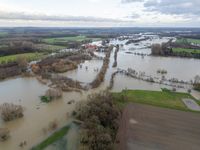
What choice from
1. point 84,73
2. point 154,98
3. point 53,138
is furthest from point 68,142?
point 84,73

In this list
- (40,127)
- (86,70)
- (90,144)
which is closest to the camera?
(90,144)

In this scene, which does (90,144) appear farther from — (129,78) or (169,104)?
(129,78)

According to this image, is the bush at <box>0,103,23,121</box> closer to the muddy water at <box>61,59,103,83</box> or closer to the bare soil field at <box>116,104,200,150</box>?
the bare soil field at <box>116,104,200,150</box>

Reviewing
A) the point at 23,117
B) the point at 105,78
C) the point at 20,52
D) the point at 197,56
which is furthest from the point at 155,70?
the point at 20,52

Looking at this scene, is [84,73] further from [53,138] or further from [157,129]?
[157,129]

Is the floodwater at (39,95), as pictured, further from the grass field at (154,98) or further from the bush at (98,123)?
the bush at (98,123)
